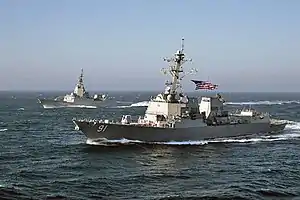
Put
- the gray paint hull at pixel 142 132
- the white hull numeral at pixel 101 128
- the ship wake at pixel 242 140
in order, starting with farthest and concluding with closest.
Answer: the ship wake at pixel 242 140 → the gray paint hull at pixel 142 132 → the white hull numeral at pixel 101 128

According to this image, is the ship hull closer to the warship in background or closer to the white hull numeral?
the warship in background

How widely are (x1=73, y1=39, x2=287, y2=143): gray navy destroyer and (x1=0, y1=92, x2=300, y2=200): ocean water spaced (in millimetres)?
1104

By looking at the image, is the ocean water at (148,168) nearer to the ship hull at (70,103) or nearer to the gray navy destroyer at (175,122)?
the gray navy destroyer at (175,122)

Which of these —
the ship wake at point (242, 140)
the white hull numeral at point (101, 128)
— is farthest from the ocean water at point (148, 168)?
the white hull numeral at point (101, 128)

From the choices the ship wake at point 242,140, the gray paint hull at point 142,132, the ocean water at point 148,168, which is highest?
the gray paint hull at point 142,132

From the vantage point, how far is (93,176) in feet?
110

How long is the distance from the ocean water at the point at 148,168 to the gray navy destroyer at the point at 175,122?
110cm

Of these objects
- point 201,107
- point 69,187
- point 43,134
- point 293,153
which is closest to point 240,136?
point 201,107

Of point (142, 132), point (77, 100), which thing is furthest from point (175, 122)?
point (77, 100)

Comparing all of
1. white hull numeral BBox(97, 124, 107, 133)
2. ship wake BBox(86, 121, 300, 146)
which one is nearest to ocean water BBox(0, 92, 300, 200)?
ship wake BBox(86, 121, 300, 146)

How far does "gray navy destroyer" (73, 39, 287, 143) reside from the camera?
48.3 m

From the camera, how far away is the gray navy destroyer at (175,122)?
48312mm

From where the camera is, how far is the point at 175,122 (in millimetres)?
49438

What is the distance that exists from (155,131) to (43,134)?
707 inches
